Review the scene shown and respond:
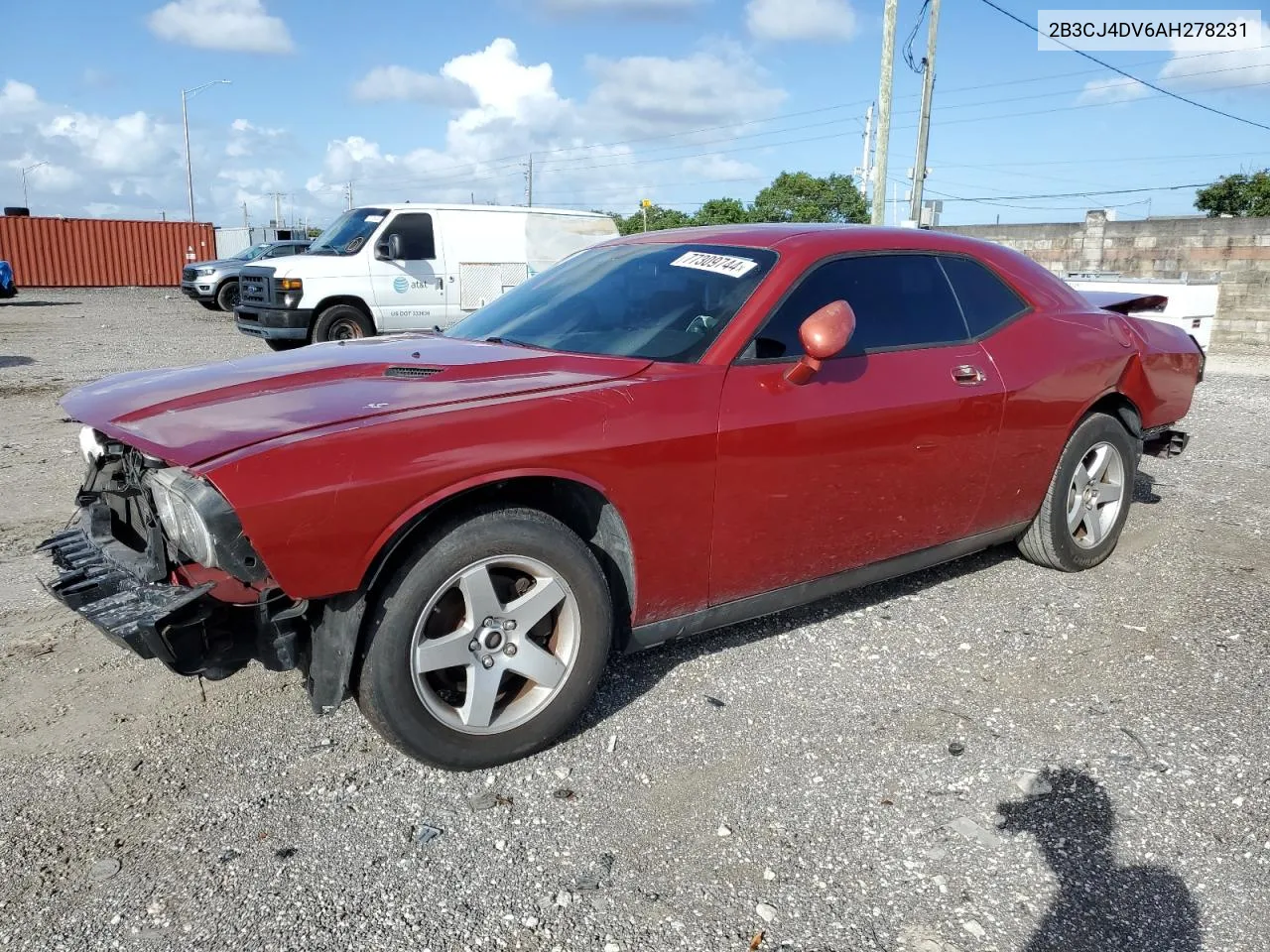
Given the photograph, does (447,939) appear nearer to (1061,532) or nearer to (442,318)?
(1061,532)

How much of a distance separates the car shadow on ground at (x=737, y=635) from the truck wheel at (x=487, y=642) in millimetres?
312

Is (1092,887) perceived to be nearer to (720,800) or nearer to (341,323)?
(720,800)

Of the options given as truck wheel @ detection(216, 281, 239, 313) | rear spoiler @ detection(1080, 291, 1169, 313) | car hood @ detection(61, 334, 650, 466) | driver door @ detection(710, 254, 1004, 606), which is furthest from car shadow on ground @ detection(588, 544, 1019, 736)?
truck wheel @ detection(216, 281, 239, 313)

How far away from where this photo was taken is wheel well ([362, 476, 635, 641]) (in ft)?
8.96

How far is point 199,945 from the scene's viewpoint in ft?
7.32

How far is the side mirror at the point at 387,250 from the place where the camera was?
38.9ft

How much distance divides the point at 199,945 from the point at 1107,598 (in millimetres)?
3906

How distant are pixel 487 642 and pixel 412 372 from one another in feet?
3.03

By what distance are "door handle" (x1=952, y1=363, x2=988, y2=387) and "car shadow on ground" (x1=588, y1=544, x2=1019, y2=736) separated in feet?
3.52

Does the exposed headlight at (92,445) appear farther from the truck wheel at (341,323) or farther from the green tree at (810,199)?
the green tree at (810,199)

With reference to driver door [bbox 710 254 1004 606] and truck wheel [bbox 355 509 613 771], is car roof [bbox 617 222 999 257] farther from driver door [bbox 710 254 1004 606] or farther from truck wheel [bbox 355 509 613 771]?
truck wheel [bbox 355 509 613 771]

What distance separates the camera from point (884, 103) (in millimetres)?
17359

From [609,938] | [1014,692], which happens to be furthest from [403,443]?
[1014,692]

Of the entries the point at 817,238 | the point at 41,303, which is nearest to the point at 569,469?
the point at 817,238
